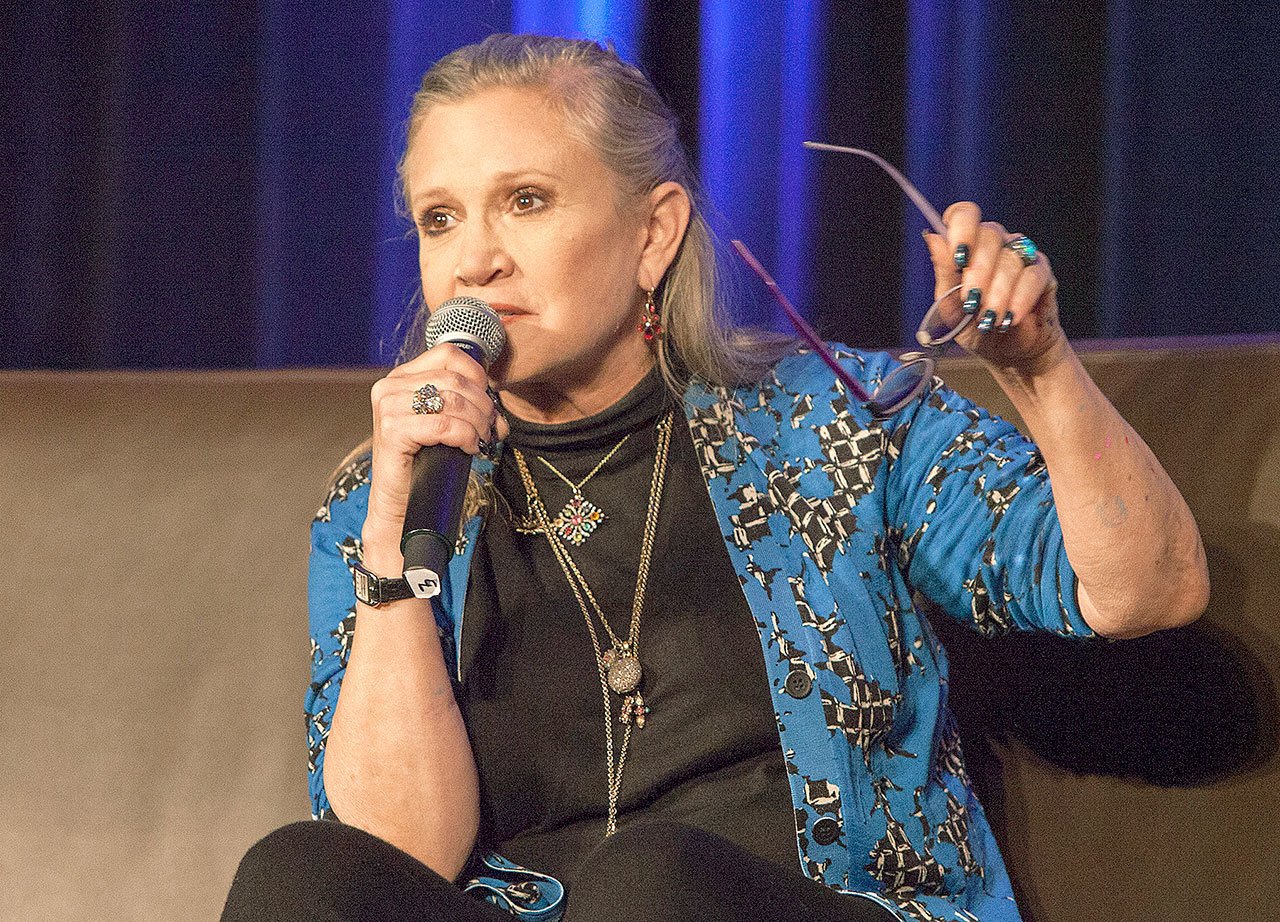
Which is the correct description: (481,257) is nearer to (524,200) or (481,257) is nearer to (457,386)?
(524,200)

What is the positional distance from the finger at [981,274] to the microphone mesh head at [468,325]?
0.36 meters

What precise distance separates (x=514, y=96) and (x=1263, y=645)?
2.49ft

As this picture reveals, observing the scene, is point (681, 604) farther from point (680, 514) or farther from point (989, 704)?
point (989, 704)

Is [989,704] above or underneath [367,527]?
underneath

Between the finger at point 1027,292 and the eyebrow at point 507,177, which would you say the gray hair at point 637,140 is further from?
the finger at point 1027,292

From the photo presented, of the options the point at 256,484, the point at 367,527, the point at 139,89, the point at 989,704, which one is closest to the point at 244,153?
the point at 139,89

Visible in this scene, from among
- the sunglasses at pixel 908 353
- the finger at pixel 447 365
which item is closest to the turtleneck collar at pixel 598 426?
the finger at pixel 447 365

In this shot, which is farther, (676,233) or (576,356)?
(676,233)

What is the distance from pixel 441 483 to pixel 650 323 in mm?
444

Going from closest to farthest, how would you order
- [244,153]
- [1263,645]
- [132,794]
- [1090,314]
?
[1263,645]
[132,794]
[1090,314]
[244,153]

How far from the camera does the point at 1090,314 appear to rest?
1.82m

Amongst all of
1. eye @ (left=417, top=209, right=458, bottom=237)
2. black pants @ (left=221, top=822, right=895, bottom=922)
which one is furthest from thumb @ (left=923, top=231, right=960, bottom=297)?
eye @ (left=417, top=209, right=458, bottom=237)

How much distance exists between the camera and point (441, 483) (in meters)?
0.88

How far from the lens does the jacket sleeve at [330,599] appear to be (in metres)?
1.21
